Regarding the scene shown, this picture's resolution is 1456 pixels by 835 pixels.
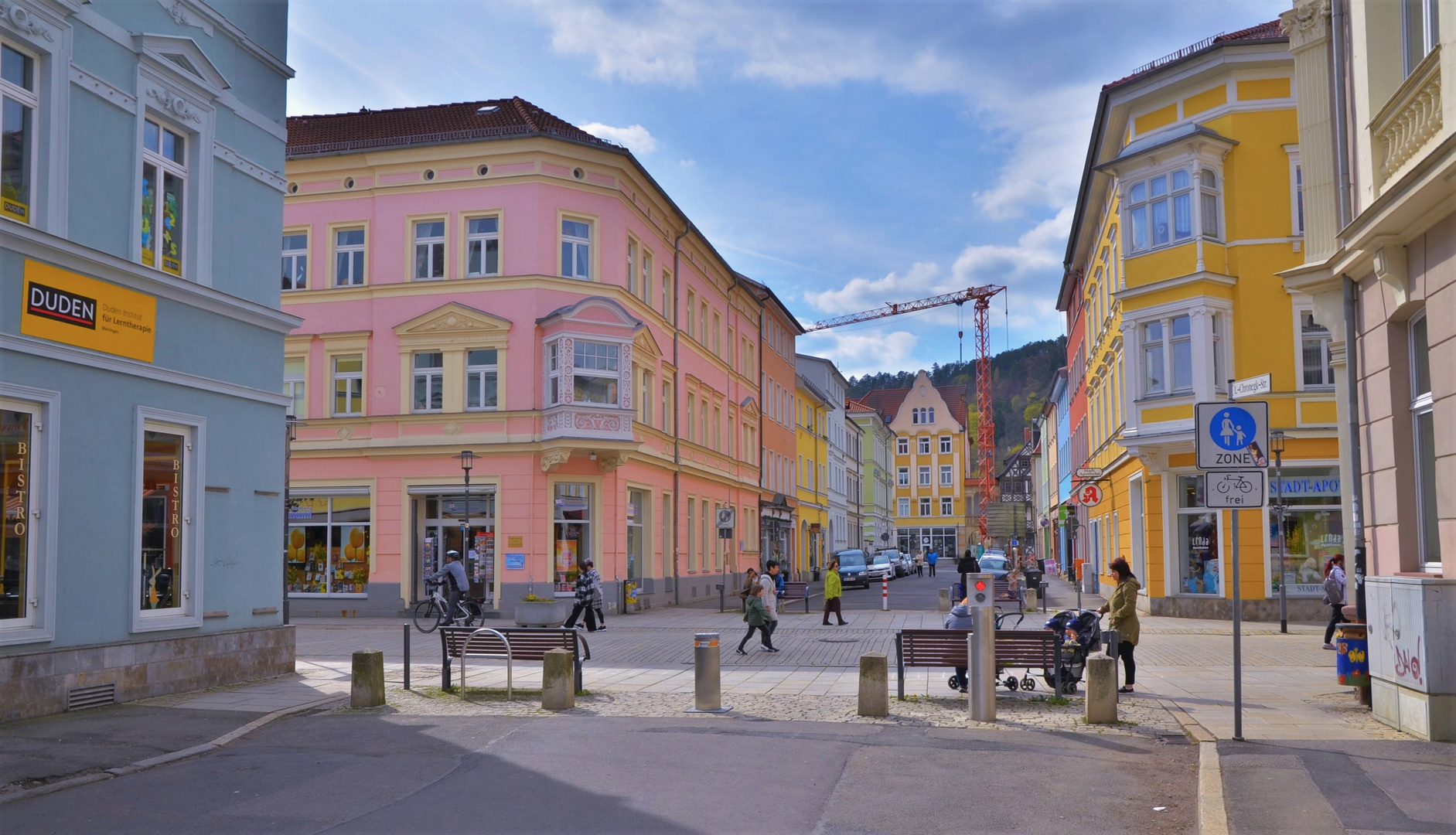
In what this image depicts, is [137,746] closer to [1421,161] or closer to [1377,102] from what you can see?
[1421,161]

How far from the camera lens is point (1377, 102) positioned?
38.6 feet

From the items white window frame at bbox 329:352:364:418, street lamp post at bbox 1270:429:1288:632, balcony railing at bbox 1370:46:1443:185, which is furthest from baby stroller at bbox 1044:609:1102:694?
white window frame at bbox 329:352:364:418

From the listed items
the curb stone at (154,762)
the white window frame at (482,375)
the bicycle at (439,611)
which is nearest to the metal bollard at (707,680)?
the curb stone at (154,762)

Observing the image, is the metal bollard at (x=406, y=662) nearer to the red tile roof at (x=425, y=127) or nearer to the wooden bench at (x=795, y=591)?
the wooden bench at (x=795, y=591)

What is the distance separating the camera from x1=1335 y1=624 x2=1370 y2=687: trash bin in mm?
12336

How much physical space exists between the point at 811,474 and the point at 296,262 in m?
38.9

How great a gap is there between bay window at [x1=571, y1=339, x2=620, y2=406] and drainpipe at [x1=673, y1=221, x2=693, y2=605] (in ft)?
21.5

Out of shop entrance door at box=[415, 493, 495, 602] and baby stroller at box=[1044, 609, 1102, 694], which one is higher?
shop entrance door at box=[415, 493, 495, 602]

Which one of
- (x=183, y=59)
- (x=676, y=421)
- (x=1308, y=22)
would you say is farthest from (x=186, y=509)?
(x=676, y=421)

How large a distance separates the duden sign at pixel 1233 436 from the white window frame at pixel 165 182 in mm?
11251

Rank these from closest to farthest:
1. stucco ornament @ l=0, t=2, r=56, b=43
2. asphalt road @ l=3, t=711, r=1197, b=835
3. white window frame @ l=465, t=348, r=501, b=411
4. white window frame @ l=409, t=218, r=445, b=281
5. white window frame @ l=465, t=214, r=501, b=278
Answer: asphalt road @ l=3, t=711, r=1197, b=835 → stucco ornament @ l=0, t=2, r=56, b=43 → white window frame @ l=465, t=348, r=501, b=411 → white window frame @ l=465, t=214, r=501, b=278 → white window frame @ l=409, t=218, r=445, b=281

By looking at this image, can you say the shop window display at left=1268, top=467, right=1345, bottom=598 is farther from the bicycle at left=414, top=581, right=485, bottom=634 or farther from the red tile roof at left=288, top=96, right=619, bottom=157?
the red tile roof at left=288, top=96, right=619, bottom=157

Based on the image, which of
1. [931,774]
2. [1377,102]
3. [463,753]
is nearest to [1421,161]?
[1377,102]

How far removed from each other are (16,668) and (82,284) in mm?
3976
